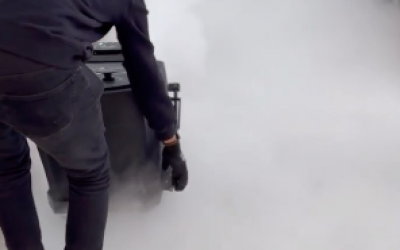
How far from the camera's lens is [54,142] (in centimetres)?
85

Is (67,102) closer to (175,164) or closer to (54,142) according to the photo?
(54,142)

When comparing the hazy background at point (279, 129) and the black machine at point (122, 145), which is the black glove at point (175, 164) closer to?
the black machine at point (122, 145)

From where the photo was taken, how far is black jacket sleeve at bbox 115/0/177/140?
92cm

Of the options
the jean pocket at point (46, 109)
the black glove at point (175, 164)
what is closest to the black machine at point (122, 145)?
the black glove at point (175, 164)

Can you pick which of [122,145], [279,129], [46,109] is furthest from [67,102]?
[279,129]

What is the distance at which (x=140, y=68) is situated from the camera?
102 centimetres

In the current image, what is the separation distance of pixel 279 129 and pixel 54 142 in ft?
2.95

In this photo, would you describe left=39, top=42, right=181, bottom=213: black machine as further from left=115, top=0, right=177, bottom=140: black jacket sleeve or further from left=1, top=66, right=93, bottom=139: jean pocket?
left=1, top=66, right=93, bottom=139: jean pocket

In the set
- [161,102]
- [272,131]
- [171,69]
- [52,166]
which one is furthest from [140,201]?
[171,69]

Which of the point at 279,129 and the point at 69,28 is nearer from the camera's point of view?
the point at 69,28

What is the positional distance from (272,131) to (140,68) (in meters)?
0.69

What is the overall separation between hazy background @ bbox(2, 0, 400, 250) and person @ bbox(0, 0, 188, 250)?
0.66 feet

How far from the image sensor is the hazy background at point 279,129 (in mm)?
1301

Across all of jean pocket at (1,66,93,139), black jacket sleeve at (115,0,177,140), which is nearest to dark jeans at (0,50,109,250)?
jean pocket at (1,66,93,139)
